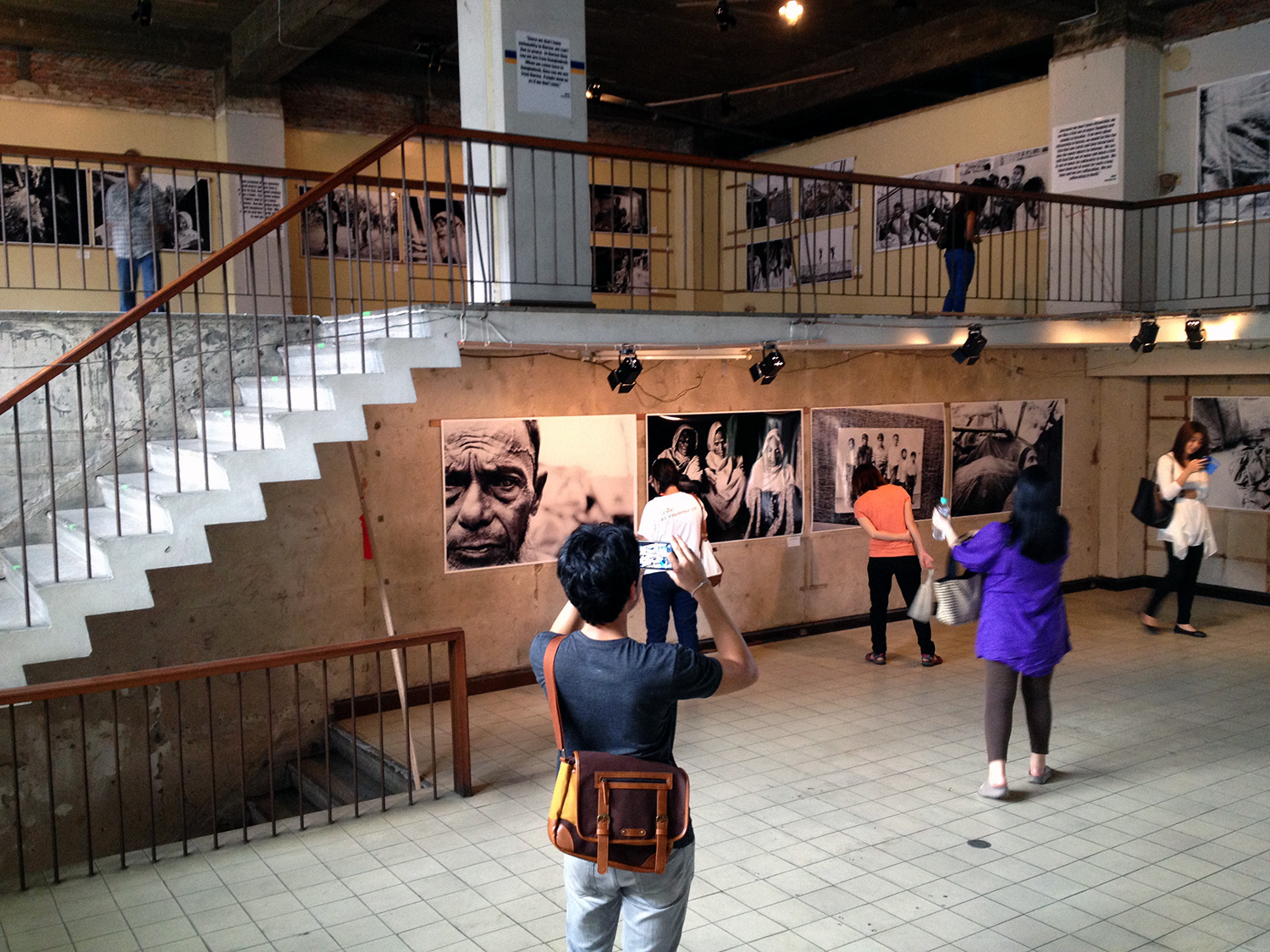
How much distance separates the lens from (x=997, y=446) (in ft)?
35.9

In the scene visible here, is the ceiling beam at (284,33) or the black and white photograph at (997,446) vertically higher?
the ceiling beam at (284,33)

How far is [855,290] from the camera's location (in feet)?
43.1

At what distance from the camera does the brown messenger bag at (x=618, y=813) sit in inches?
105

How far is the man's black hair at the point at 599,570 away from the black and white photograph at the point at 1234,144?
942 cm

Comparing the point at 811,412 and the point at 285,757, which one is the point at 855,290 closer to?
the point at 811,412

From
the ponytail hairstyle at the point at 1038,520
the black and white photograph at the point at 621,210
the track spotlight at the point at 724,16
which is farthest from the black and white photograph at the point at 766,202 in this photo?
the ponytail hairstyle at the point at 1038,520

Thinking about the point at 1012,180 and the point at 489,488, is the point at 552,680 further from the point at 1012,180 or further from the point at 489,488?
the point at 1012,180

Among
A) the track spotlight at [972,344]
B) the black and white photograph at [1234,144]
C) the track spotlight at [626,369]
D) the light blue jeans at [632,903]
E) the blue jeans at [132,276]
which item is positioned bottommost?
the light blue jeans at [632,903]

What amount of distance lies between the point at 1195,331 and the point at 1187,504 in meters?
1.52

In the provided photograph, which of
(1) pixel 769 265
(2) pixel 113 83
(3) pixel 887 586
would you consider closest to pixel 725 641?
(3) pixel 887 586

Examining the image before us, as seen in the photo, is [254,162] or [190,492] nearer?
[190,492]

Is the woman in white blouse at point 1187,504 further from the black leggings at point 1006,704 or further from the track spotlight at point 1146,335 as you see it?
the black leggings at point 1006,704

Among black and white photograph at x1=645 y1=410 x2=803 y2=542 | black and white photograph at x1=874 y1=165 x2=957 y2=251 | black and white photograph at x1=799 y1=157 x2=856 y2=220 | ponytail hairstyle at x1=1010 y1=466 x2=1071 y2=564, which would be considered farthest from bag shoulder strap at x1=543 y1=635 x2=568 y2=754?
black and white photograph at x1=799 y1=157 x2=856 y2=220

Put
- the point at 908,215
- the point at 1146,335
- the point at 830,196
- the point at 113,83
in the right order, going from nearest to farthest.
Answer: the point at 1146,335, the point at 113,83, the point at 908,215, the point at 830,196
